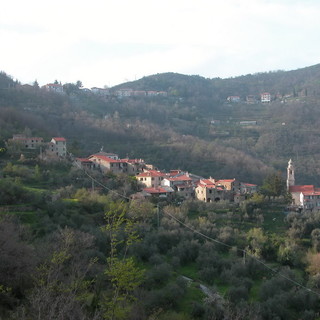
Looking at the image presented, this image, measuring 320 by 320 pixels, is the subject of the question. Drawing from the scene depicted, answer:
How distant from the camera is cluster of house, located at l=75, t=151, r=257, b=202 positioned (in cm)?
3389

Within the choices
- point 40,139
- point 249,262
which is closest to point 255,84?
point 40,139

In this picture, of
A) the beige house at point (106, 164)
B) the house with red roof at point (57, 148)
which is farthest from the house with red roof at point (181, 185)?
the house with red roof at point (57, 148)

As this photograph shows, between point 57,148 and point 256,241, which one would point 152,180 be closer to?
point 57,148

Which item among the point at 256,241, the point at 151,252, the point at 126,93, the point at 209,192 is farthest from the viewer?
the point at 126,93

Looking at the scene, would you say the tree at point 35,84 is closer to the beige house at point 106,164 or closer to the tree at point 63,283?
the beige house at point 106,164

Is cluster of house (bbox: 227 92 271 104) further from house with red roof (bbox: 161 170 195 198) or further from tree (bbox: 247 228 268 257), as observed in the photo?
tree (bbox: 247 228 268 257)

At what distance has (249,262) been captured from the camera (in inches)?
910

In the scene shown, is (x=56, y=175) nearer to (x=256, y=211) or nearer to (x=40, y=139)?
(x=40, y=139)

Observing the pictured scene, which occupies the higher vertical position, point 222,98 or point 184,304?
point 222,98

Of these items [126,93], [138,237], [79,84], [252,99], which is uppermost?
[79,84]

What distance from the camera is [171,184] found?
1379 inches

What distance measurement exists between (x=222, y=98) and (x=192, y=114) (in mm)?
30901

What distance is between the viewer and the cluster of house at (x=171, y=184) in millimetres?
33891

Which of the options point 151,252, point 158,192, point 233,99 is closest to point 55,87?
point 233,99
